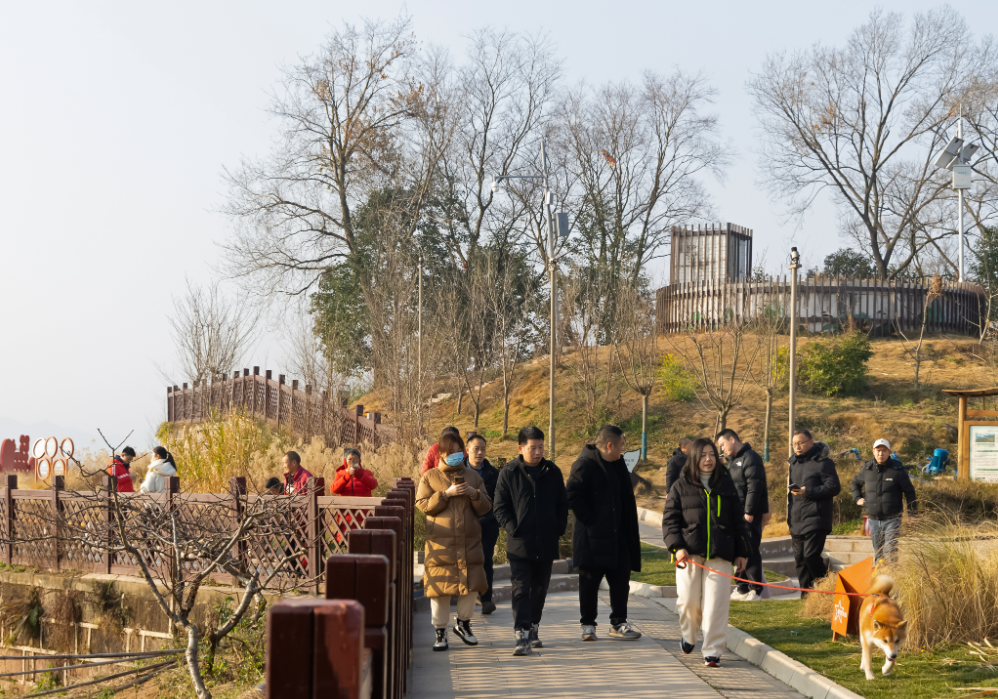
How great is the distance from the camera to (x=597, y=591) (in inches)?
320

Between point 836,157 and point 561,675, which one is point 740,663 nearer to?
point 561,675

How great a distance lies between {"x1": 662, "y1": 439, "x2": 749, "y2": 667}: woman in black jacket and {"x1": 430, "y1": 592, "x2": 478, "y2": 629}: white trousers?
1.80 meters

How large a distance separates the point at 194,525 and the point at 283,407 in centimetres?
1833

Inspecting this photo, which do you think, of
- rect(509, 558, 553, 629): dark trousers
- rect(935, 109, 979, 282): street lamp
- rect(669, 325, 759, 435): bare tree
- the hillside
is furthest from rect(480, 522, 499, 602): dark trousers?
rect(935, 109, 979, 282): street lamp

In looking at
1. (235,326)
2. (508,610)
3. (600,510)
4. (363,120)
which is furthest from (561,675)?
(363,120)

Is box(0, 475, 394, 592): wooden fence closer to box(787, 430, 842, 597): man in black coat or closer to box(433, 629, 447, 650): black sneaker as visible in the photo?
box(433, 629, 447, 650): black sneaker

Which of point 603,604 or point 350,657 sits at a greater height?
point 350,657

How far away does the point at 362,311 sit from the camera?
3547 cm

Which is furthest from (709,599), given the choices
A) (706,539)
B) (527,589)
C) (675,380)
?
(675,380)

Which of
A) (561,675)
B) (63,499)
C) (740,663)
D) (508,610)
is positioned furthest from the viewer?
(63,499)

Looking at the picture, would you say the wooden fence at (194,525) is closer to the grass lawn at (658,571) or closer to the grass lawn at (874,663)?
the grass lawn at (874,663)

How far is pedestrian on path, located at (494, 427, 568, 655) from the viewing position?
25.4 feet

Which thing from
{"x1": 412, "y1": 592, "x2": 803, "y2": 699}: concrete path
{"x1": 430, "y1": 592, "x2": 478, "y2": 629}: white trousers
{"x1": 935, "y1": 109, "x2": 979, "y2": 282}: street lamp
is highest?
{"x1": 935, "y1": 109, "x2": 979, "y2": 282}: street lamp

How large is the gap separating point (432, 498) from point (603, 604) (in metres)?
3.60
